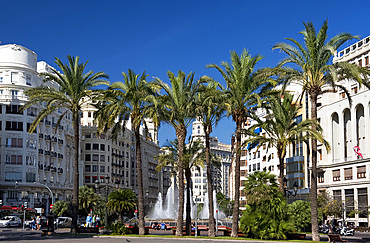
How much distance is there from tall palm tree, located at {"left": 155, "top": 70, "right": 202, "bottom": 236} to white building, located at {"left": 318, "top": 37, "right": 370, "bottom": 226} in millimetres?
42292

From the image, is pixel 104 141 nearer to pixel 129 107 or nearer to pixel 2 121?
pixel 2 121

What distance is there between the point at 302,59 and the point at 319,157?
56497mm

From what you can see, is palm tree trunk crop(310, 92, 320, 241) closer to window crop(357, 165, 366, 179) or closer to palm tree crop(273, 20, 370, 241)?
palm tree crop(273, 20, 370, 241)

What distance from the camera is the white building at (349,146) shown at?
7625 cm

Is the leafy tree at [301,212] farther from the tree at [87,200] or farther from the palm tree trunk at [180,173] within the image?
the tree at [87,200]

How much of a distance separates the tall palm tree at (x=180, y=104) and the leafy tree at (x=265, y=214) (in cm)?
572

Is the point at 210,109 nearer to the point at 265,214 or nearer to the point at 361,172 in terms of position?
the point at 265,214

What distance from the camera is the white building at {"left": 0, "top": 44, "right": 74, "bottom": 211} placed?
274 ft

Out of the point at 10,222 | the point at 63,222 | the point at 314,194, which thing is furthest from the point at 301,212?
the point at 10,222

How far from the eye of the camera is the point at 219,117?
4309cm

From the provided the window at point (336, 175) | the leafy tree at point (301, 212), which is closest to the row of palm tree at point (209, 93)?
the leafy tree at point (301, 212)

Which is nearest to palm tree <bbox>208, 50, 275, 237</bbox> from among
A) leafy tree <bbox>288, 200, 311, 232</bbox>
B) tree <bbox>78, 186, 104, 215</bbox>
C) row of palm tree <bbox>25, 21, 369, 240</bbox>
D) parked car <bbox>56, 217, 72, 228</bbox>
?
row of palm tree <bbox>25, 21, 369, 240</bbox>

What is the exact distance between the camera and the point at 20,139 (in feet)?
277

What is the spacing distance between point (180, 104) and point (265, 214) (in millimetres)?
10993
